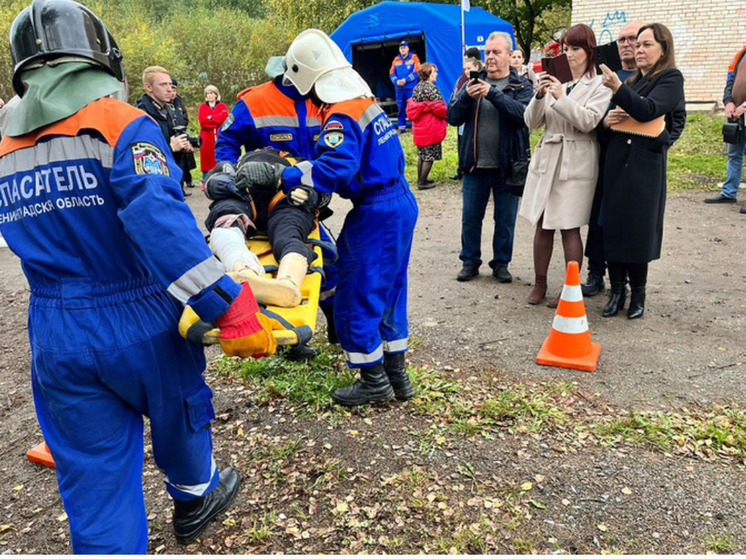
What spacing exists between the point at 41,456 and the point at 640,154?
432 centimetres

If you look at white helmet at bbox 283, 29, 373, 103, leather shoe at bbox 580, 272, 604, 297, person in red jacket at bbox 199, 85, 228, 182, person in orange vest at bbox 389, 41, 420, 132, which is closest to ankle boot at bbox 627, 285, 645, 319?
leather shoe at bbox 580, 272, 604, 297

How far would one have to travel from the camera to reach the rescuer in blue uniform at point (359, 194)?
3.18m

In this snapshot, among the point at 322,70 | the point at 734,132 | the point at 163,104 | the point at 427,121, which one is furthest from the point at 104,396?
the point at 427,121

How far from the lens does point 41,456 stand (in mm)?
3393

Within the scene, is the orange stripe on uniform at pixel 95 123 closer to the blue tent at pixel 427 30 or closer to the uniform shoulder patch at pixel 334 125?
the uniform shoulder patch at pixel 334 125

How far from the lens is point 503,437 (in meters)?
3.38

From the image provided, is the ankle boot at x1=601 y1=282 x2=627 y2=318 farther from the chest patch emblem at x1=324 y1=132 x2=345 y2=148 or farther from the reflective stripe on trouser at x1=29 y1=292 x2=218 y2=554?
the reflective stripe on trouser at x1=29 y1=292 x2=218 y2=554

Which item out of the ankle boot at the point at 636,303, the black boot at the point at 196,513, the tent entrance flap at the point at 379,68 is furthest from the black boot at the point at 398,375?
the tent entrance flap at the point at 379,68

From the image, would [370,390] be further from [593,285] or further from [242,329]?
[593,285]

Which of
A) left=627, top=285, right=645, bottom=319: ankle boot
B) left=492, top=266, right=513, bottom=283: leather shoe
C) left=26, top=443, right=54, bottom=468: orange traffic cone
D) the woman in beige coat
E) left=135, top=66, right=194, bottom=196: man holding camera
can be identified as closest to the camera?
left=26, top=443, right=54, bottom=468: orange traffic cone

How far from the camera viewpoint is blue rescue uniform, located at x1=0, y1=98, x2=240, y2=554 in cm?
195

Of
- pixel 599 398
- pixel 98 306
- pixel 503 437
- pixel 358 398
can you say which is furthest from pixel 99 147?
pixel 599 398

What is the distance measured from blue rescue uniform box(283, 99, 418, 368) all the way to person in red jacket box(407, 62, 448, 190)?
654cm

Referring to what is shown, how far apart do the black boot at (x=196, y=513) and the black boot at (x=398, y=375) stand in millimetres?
1254
